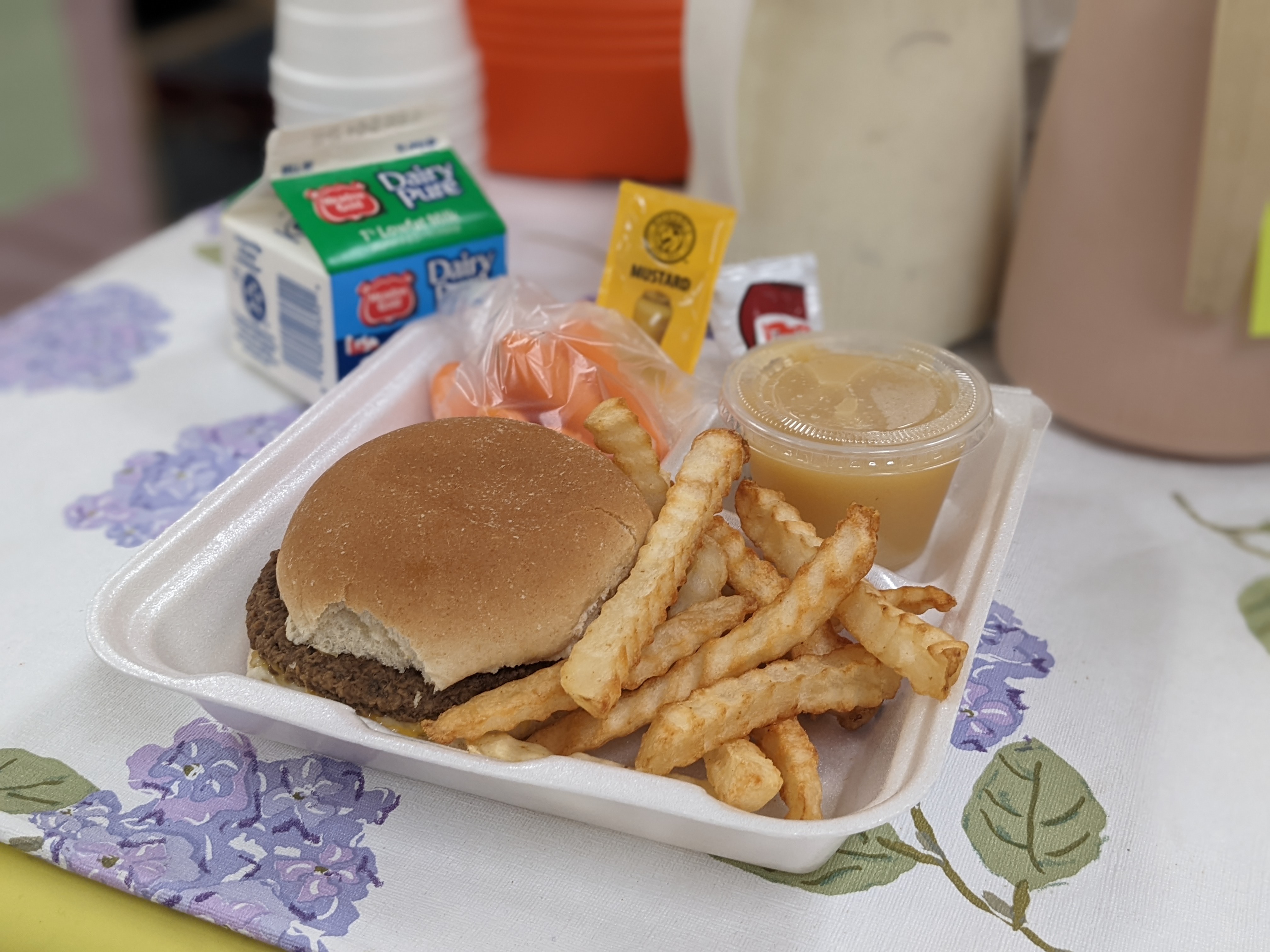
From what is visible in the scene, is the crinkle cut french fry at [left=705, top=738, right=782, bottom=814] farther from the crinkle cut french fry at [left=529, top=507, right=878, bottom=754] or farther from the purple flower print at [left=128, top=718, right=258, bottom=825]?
the purple flower print at [left=128, top=718, right=258, bottom=825]

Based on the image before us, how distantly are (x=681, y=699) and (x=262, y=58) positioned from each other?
3059 mm

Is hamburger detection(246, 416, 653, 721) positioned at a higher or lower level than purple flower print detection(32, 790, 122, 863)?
higher

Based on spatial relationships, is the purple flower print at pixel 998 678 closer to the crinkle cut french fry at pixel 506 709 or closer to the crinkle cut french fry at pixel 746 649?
the crinkle cut french fry at pixel 746 649

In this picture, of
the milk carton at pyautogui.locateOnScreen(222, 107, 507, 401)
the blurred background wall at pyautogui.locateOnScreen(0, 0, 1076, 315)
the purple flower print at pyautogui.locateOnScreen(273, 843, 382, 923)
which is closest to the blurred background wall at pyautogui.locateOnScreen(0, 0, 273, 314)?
the blurred background wall at pyautogui.locateOnScreen(0, 0, 1076, 315)

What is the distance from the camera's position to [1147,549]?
1.15m

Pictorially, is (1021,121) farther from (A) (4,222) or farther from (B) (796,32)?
(A) (4,222)

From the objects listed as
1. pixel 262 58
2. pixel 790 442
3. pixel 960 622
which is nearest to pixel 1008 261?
pixel 790 442

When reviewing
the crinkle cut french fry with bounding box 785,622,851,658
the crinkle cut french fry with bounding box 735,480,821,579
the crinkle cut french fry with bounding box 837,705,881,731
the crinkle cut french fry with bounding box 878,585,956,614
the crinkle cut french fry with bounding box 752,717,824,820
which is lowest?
the crinkle cut french fry with bounding box 837,705,881,731

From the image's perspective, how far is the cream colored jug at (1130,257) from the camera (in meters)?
1.09

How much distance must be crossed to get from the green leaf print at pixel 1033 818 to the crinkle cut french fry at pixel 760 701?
0.41 ft

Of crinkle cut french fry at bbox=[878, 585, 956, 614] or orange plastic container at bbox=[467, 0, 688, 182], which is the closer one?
crinkle cut french fry at bbox=[878, 585, 956, 614]

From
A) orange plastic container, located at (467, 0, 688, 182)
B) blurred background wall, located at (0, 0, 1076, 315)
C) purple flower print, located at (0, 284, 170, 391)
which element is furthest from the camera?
blurred background wall, located at (0, 0, 1076, 315)

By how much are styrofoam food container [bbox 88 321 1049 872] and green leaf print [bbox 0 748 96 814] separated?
11 cm

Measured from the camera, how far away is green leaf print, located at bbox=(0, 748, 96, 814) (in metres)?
0.80
